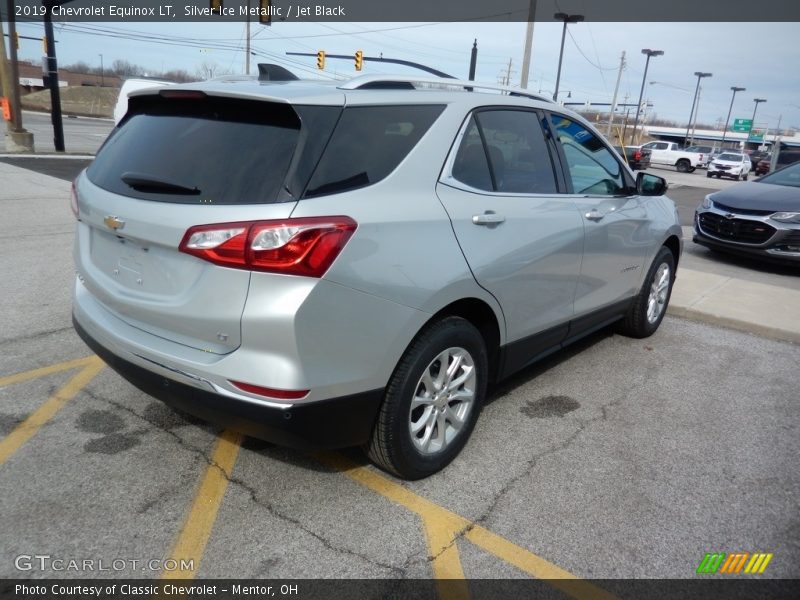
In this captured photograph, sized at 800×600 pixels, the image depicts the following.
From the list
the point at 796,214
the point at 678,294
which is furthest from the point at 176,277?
the point at 796,214

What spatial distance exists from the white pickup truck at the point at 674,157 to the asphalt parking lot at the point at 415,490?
40.8 metres

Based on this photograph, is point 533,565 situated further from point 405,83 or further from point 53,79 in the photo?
point 53,79

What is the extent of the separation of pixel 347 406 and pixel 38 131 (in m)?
31.9

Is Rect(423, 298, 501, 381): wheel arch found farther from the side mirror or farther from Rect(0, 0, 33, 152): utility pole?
Rect(0, 0, 33, 152): utility pole

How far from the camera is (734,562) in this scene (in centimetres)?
253

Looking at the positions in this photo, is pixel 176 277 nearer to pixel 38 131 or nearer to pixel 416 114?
pixel 416 114

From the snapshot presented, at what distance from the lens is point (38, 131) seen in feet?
93.1

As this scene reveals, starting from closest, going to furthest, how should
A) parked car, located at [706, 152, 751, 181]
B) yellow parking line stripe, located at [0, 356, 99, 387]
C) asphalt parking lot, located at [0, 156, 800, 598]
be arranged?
1. asphalt parking lot, located at [0, 156, 800, 598]
2. yellow parking line stripe, located at [0, 356, 99, 387]
3. parked car, located at [706, 152, 751, 181]

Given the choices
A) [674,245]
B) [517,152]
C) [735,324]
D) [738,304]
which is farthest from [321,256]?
[738,304]

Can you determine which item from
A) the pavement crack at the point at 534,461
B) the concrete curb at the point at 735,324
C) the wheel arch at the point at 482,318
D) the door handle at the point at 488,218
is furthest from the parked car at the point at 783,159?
the door handle at the point at 488,218

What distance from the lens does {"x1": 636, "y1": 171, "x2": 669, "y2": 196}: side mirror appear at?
4.62 meters

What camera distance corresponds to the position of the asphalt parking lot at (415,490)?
2432 mm

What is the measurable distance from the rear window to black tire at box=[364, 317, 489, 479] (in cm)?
92
